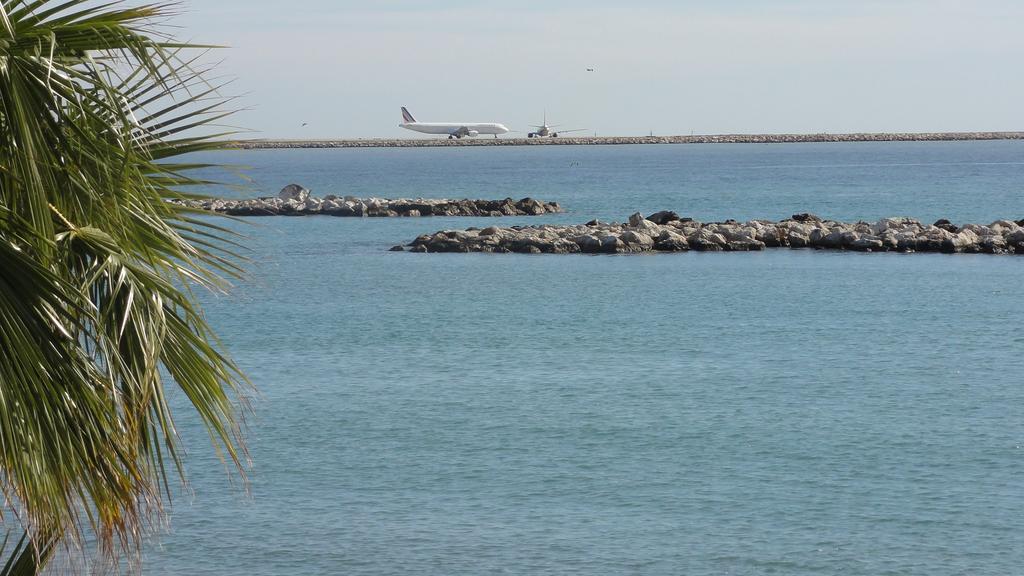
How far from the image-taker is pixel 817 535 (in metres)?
12.8

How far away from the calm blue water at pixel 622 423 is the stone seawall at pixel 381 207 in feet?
74.1

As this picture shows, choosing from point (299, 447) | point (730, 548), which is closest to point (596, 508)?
point (730, 548)

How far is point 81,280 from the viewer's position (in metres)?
4.47

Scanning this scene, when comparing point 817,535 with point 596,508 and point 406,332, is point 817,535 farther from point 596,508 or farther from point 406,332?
point 406,332

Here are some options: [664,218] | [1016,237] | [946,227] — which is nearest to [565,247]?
[664,218]

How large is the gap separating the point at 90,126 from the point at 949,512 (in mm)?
11535

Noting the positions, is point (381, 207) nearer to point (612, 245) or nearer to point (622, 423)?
point (612, 245)

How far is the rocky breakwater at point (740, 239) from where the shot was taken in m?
43.7

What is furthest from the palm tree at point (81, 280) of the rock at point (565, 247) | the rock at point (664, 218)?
the rock at point (664, 218)

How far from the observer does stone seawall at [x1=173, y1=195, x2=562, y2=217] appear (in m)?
63.5

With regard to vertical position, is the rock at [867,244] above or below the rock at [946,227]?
below

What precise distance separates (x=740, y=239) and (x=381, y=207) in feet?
80.5

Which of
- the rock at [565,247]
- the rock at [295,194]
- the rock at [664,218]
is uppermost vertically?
the rock at [295,194]

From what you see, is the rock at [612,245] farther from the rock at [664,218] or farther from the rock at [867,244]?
the rock at [867,244]
